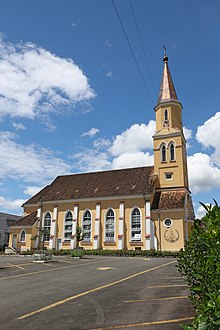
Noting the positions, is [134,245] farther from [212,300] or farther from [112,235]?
[212,300]

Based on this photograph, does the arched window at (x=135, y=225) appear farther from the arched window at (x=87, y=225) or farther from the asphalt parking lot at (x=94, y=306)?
the asphalt parking lot at (x=94, y=306)

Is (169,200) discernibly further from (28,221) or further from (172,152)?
(28,221)

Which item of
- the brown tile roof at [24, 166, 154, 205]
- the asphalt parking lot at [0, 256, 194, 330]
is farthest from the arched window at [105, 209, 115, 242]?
the asphalt parking lot at [0, 256, 194, 330]

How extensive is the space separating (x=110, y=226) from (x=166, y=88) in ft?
69.5

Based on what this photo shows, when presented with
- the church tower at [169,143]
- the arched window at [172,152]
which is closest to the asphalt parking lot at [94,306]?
the church tower at [169,143]

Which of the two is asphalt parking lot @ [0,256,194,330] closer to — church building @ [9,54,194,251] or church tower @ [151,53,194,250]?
church tower @ [151,53,194,250]

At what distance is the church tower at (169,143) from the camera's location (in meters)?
39.8

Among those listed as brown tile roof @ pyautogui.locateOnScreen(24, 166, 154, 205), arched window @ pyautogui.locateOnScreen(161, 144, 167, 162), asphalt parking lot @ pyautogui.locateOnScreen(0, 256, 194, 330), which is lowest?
asphalt parking lot @ pyautogui.locateOnScreen(0, 256, 194, 330)

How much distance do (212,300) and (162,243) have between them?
33619 mm

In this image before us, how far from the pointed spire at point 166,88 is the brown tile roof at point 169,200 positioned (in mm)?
13136

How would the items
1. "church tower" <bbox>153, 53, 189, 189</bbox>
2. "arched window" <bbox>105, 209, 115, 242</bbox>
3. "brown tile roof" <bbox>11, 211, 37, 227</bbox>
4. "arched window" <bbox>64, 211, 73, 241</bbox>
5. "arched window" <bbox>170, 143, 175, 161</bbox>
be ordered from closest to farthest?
"arched window" <bbox>105, 209, 115, 242</bbox> < "church tower" <bbox>153, 53, 189, 189</bbox> < "arched window" <bbox>170, 143, 175, 161</bbox> < "arched window" <bbox>64, 211, 73, 241</bbox> < "brown tile roof" <bbox>11, 211, 37, 227</bbox>

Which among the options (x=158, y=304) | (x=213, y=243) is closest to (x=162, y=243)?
(x=158, y=304)

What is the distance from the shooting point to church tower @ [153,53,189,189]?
39.8 meters

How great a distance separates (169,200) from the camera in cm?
3738
